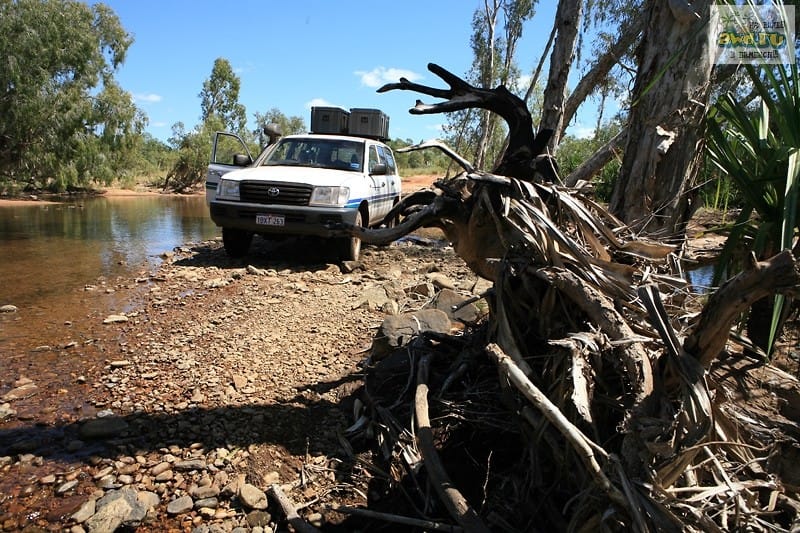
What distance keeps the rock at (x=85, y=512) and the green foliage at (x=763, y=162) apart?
3.21 meters

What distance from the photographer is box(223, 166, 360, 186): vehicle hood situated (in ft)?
24.3

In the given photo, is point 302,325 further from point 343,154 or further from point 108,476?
point 343,154

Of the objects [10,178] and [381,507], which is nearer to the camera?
[381,507]

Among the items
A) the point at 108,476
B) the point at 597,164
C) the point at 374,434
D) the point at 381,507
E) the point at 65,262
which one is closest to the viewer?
the point at 381,507

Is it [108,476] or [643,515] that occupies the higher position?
[643,515]

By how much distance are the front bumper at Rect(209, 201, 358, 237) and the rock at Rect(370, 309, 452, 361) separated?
3133 mm

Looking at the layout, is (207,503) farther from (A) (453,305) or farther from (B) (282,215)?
(B) (282,215)

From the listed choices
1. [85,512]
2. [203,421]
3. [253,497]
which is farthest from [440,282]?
→ [85,512]

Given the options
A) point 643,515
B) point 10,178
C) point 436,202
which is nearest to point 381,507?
point 643,515

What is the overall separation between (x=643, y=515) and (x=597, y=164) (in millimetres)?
5184

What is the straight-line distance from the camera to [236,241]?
8102 mm

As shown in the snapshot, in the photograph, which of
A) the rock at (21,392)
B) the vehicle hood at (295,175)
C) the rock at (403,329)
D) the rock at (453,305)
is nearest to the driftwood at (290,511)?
the rock at (403,329)

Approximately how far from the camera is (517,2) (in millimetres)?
24641

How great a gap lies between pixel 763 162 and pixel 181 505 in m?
3.43
